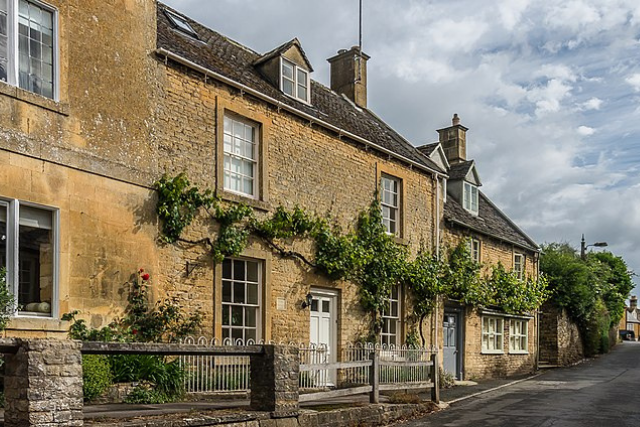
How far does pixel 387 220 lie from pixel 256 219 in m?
5.66

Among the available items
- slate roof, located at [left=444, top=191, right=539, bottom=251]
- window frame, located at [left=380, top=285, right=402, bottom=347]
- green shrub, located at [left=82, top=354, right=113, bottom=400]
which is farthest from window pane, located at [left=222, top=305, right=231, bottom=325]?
slate roof, located at [left=444, top=191, right=539, bottom=251]

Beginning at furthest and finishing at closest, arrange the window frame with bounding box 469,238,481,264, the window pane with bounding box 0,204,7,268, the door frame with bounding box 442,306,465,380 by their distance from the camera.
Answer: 1. the window frame with bounding box 469,238,481,264
2. the door frame with bounding box 442,306,465,380
3. the window pane with bounding box 0,204,7,268

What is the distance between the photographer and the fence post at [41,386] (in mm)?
7277

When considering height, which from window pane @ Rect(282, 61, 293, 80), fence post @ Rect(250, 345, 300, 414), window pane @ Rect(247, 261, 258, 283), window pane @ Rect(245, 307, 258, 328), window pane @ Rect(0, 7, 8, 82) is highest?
window pane @ Rect(282, 61, 293, 80)

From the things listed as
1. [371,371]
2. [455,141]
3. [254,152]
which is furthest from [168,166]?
[455,141]

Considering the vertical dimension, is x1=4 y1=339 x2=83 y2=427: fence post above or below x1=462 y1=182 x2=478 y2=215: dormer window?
below

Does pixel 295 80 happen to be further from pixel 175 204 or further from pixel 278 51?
pixel 175 204

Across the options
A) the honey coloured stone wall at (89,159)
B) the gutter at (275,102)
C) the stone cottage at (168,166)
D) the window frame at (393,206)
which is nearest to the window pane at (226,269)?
the stone cottage at (168,166)

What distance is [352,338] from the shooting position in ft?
56.6

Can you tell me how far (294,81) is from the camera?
1720cm

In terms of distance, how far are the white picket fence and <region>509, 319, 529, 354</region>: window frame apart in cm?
1105

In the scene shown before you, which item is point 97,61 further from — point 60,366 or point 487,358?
point 487,358

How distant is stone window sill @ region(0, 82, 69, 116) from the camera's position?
10336mm

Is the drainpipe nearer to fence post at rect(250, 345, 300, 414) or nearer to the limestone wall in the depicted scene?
fence post at rect(250, 345, 300, 414)
